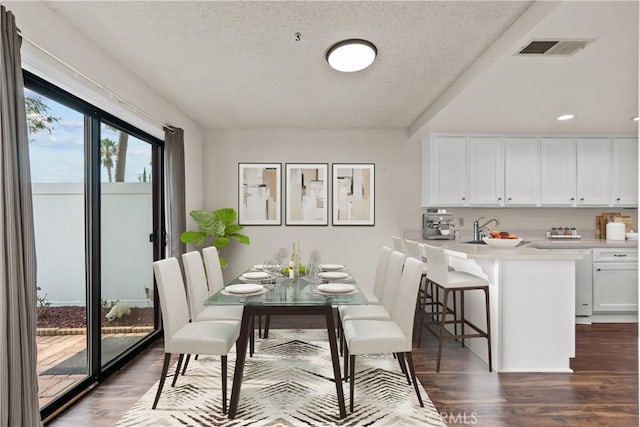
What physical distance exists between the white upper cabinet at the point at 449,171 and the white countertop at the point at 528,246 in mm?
589

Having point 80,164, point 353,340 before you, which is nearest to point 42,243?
point 80,164

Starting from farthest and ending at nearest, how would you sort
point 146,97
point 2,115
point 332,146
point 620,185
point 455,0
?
point 332,146
point 620,185
point 146,97
point 455,0
point 2,115

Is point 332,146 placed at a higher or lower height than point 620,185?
higher

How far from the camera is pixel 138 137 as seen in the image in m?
3.55

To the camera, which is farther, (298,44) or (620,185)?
(620,185)

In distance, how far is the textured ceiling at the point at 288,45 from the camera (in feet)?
7.07

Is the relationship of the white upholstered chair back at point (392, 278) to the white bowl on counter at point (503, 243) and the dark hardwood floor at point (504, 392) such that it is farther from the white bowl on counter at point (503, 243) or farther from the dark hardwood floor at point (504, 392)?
the white bowl on counter at point (503, 243)

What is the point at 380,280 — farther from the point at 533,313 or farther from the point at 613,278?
the point at 613,278

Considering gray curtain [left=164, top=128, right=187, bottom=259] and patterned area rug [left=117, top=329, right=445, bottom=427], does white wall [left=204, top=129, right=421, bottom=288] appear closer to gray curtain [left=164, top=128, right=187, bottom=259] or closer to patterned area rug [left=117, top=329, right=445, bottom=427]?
gray curtain [left=164, top=128, right=187, bottom=259]

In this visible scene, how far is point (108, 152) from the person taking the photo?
10.00ft

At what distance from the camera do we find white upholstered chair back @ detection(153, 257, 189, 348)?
7.58 ft

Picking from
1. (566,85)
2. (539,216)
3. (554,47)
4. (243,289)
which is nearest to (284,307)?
(243,289)

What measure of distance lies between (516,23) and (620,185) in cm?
375

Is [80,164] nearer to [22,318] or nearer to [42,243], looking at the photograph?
[42,243]
